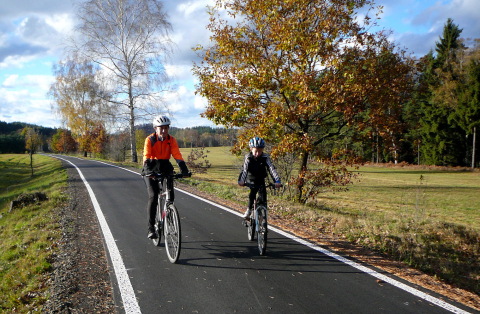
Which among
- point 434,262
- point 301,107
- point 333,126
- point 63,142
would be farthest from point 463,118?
point 63,142

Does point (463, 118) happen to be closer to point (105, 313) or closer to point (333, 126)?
point (333, 126)

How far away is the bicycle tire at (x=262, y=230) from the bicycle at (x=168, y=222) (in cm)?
132

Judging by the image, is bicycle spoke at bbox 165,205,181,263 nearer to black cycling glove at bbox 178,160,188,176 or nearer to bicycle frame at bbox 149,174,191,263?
bicycle frame at bbox 149,174,191,263

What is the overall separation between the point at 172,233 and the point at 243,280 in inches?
55.9

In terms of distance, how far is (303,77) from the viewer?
28.6 feet

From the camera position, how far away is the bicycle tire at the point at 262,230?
519cm

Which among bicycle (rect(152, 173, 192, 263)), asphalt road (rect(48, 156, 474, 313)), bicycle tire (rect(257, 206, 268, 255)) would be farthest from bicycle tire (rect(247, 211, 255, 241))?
bicycle (rect(152, 173, 192, 263))

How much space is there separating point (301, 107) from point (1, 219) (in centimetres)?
985

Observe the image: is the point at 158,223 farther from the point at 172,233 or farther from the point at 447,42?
the point at 447,42

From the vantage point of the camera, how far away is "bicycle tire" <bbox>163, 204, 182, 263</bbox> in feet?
15.9

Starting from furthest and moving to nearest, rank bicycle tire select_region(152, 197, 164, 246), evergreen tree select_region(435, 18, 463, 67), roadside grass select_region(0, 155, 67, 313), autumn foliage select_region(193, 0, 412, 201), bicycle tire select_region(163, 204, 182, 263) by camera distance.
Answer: evergreen tree select_region(435, 18, 463, 67), autumn foliage select_region(193, 0, 412, 201), bicycle tire select_region(152, 197, 164, 246), bicycle tire select_region(163, 204, 182, 263), roadside grass select_region(0, 155, 67, 313)

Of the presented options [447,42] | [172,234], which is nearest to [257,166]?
[172,234]

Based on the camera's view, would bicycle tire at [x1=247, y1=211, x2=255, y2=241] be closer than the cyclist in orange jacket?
No

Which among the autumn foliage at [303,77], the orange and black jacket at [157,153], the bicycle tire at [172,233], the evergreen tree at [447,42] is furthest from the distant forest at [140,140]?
the evergreen tree at [447,42]
